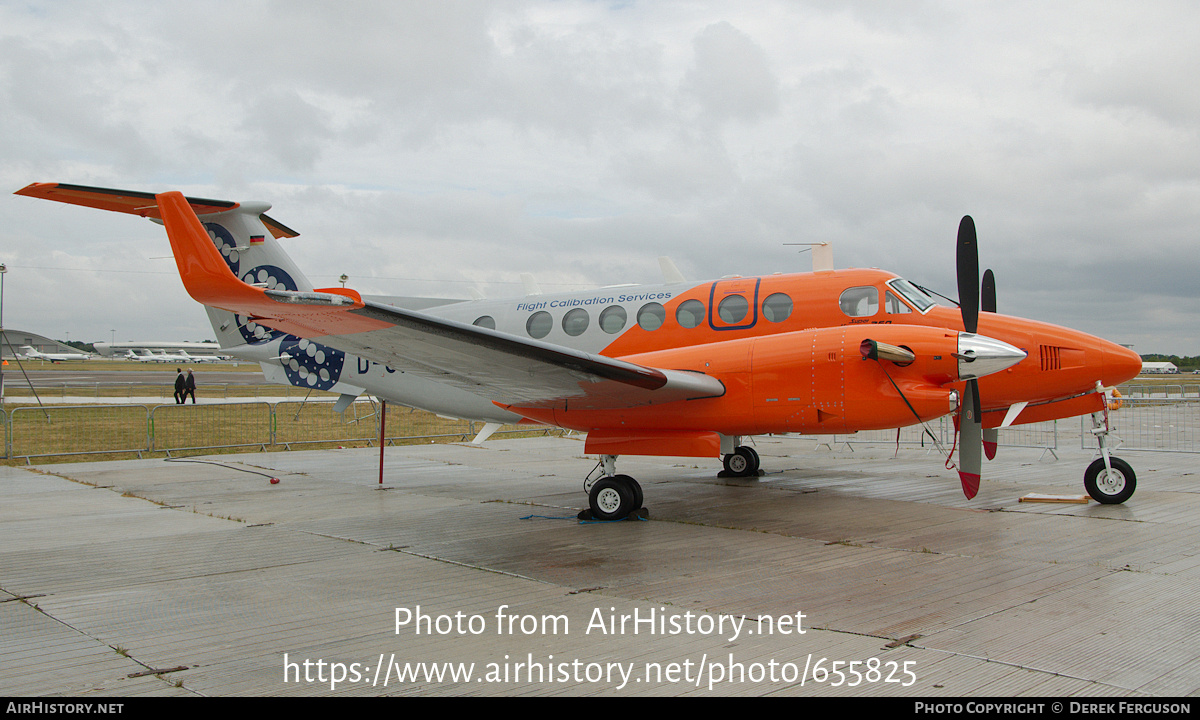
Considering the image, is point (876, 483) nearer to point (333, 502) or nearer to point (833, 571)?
point (833, 571)

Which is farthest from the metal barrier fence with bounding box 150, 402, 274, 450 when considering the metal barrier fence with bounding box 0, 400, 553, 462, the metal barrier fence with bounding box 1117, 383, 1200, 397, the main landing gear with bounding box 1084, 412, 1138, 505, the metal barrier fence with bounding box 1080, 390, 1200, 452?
the metal barrier fence with bounding box 1117, 383, 1200, 397

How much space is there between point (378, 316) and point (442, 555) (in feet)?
8.10

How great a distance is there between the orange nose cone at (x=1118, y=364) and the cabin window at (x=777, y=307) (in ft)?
12.0

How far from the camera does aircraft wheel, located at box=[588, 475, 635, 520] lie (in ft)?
29.0

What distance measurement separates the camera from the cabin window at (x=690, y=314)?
10047 mm

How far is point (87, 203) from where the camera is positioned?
9.32 meters

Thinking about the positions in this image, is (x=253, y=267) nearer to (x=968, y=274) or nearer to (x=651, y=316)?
(x=651, y=316)

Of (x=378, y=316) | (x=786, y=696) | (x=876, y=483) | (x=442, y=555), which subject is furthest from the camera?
(x=876, y=483)

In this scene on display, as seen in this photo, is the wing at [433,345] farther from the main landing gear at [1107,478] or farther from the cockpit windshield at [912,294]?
the main landing gear at [1107,478]

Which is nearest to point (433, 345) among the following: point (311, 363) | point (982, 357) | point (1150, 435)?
point (311, 363)

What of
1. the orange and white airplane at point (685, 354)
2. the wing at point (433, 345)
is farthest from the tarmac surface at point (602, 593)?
the wing at point (433, 345)

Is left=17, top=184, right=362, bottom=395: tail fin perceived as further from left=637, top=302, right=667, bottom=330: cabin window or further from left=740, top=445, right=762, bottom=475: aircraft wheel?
left=740, top=445, right=762, bottom=475: aircraft wheel

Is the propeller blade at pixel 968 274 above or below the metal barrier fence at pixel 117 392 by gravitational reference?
above
